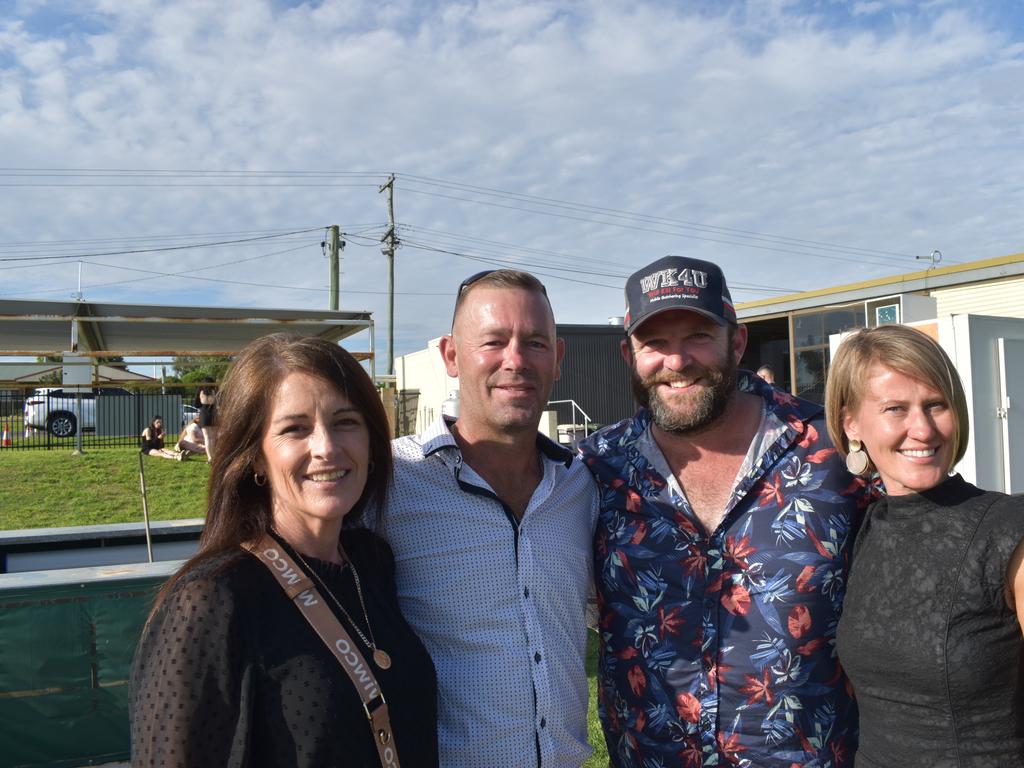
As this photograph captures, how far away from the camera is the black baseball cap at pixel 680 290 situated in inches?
104

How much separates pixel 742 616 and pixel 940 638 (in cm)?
57

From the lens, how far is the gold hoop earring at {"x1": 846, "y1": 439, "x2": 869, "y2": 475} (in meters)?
2.30

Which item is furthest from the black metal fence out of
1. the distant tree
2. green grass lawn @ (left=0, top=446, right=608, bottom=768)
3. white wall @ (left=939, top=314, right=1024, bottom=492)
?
white wall @ (left=939, top=314, right=1024, bottom=492)

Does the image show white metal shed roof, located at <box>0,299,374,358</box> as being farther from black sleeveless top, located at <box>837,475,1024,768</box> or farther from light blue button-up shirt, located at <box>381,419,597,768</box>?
black sleeveless top, located at <box>837,475,1024,768</box>

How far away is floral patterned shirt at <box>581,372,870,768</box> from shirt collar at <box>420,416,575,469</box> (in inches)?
12.0

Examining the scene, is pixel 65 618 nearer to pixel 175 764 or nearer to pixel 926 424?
pixel 175 764

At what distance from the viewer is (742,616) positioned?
238 cm

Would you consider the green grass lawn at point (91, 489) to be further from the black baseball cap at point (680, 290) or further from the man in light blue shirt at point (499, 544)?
the black baseball cap at point (680, 290)

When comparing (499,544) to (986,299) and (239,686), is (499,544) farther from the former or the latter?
(986,299)

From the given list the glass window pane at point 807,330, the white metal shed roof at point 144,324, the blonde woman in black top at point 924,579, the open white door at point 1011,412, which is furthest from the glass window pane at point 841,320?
the blonde woman in black top at point 924,579

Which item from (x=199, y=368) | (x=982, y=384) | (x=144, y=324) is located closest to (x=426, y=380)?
(x=199, y=368)

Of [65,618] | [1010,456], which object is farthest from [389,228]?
[65,618]

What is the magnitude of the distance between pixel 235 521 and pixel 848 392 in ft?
5.78

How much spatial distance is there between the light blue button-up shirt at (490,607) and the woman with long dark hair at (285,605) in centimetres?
22
